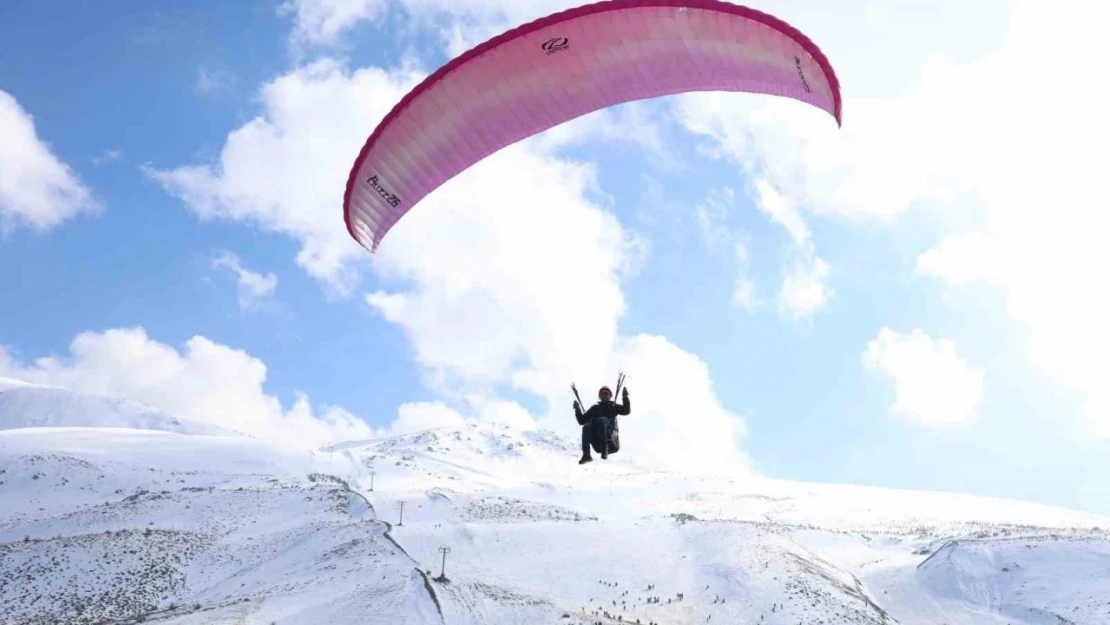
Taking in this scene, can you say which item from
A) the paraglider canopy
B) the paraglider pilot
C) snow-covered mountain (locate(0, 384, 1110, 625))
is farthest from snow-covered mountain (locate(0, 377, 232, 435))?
the paraglider pilot

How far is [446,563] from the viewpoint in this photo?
127 feet

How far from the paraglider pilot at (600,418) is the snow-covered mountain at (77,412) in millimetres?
142725

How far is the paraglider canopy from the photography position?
10.7 metres

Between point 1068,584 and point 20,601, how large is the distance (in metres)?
53.2

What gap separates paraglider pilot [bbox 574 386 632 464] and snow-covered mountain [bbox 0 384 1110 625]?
18.1m

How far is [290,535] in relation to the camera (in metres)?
45.7

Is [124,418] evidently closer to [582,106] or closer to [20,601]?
[20,601]

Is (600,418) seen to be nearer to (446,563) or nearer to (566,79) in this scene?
(566,79)

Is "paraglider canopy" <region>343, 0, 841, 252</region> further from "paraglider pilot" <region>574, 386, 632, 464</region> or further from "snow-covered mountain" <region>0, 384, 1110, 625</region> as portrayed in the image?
"snow-covered mountain" <region>0, 384, 1110, 625</region>

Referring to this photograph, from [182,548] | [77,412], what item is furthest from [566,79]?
[77,412]

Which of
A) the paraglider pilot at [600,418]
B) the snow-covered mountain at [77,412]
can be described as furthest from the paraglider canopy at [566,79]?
the snow-covered mountain at [77,412]

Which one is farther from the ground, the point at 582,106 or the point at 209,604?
the point at 582,106

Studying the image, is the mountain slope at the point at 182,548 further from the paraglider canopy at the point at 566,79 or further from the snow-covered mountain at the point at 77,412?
the snow-covered mountain at the point at 77,412

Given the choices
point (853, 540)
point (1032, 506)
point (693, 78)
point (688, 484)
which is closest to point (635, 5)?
point (693, 78)
